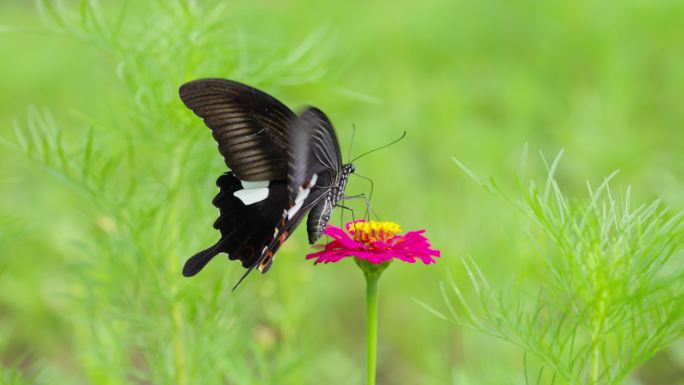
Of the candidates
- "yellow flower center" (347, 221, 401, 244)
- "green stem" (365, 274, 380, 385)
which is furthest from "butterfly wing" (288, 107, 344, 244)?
"green stem" (365, 274, 380, 385)

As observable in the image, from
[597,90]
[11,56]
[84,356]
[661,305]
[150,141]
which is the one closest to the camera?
[661,305]

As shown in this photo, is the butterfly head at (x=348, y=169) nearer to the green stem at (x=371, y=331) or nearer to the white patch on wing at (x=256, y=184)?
the white patch on wing at (x=256, y=184)

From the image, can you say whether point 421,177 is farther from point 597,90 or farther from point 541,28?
point 541,28

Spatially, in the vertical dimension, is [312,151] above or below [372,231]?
above

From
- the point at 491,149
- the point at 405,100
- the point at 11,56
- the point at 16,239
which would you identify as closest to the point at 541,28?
→ the point at 405,100

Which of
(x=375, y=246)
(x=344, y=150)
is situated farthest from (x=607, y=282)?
(x=344, y=150)

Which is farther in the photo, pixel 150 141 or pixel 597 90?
pixel 597 90

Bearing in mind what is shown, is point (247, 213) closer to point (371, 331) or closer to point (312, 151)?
point (312, 151)

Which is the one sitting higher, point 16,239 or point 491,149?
point 491,149
